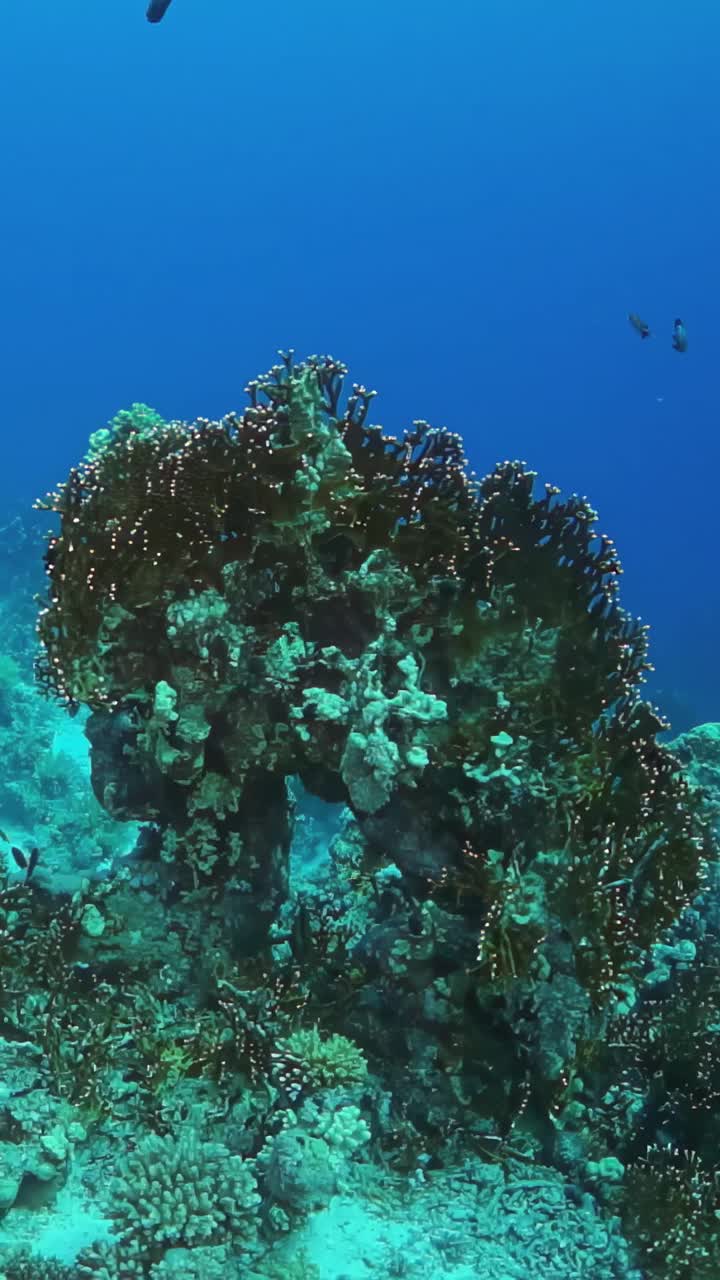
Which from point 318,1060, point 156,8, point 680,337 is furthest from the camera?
point 680,337

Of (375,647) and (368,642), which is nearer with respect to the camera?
(375,647)

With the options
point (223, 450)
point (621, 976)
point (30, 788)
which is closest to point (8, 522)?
point (30, 788)

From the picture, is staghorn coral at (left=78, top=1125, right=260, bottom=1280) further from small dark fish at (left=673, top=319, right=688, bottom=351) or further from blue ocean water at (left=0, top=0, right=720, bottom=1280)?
small dark fish at (left=673, top=319, right=688, bottom=351)

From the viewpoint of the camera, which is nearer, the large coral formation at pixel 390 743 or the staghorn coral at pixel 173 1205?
the staghorn coral at pixel 173 1205

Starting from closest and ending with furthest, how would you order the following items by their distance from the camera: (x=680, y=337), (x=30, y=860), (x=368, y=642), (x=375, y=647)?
(x=375, y=647) → (x=368, y=642) → (x=30, y=860) → (x=680, y=337)

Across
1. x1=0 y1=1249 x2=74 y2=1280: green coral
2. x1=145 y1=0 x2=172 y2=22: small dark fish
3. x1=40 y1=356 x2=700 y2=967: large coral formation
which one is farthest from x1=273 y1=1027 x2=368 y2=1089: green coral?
x1=145 y1=0 x2=172 y2=22: small dark fish

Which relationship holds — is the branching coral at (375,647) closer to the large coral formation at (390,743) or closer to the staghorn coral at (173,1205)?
the large coral formation at (390,743)

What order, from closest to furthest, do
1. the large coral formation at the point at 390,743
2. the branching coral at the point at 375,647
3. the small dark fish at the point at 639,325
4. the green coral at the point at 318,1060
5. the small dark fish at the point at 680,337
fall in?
the green coral at the point at 318,1060, the large coral formation at the point at 390,743, the branching coral at the point at 375,647, the small dark fish at the point at 680,337, the small dark fish at the point at 639,325

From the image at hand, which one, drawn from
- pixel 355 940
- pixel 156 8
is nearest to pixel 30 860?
pixel 355 940

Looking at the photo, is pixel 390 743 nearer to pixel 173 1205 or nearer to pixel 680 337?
pixel 173 1205

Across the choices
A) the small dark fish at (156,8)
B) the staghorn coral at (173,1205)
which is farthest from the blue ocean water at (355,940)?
the small dark fish at (156,8)

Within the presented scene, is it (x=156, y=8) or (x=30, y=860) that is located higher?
(x=156, y=8)

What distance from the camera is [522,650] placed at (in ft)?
19.0

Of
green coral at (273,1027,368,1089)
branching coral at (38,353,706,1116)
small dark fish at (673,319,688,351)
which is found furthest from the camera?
small dark fish at (673,319,688,351)
